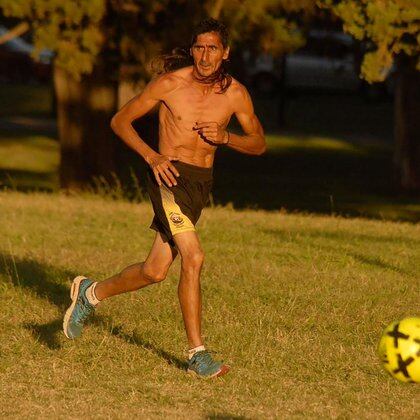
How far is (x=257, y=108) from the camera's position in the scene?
46.4 meters

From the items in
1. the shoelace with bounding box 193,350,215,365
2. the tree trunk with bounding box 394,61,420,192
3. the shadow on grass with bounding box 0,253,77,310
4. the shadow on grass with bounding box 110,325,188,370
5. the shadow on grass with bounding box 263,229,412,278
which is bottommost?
the tree trunk with bounding box 394,61,420,192

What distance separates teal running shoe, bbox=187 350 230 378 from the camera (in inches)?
306

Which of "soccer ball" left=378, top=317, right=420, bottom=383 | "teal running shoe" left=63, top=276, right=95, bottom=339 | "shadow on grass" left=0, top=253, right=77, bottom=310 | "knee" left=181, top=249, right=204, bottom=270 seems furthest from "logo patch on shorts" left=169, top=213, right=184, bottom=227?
"shadow on grass" left=0, top=253, right=77, bottom=310

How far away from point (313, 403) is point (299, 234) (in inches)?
277

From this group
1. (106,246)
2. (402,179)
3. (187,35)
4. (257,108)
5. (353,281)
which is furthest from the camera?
(257,108)

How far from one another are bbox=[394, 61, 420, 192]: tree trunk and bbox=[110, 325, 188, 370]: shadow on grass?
17148 mm

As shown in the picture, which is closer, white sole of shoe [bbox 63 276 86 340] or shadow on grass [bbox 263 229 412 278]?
white sole of shoe [bbox 63 276 86 340]

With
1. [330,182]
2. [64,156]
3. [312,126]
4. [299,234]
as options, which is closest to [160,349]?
[299,234]

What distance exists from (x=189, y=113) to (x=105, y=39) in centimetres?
1251

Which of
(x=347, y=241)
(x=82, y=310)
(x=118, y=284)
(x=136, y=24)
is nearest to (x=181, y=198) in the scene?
(x=118, y=284)

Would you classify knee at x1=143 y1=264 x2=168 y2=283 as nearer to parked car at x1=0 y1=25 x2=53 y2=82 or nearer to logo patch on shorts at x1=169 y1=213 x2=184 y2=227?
logo patch on shorts at x1=169 y1=213 x2=184 y2=227

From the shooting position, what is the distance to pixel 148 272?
26.8 ft

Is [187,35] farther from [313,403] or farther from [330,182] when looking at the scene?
[313,403]

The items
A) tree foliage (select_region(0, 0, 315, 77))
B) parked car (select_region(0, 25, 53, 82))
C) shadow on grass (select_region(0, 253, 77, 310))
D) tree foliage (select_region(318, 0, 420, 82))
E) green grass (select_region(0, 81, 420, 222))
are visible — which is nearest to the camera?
shadow on grass (select_region(0, 253, 77, 310))
